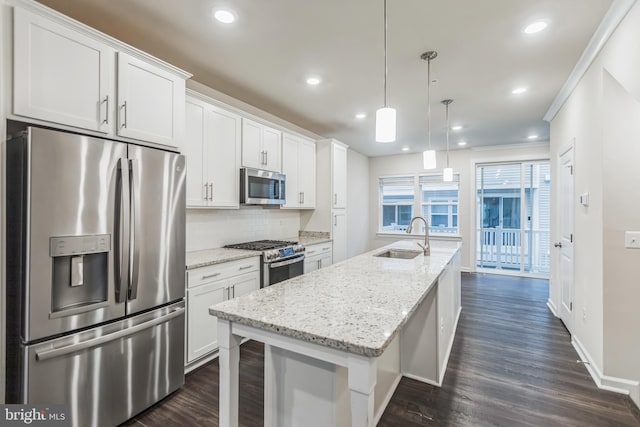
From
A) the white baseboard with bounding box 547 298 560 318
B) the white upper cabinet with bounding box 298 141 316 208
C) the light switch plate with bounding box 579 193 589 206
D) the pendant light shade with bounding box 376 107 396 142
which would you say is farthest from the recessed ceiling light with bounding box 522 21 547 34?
the white baseboard with bounding box 547 298 560 318

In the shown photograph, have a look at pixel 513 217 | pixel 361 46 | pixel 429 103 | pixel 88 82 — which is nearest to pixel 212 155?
pixel 88 82

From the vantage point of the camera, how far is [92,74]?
5.93 ft

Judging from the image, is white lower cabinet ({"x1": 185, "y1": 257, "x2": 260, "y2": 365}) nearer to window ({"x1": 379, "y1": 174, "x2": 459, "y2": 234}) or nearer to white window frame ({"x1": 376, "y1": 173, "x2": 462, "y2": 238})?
white window frame ({"x1": 376, "y1": 173, "x2": 462, "y2": 238})

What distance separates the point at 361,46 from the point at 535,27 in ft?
4.10

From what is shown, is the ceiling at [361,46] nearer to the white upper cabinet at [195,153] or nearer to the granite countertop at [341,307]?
the white upper cabinet at [195,153]

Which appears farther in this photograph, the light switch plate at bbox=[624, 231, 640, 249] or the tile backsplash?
the tile backsplash

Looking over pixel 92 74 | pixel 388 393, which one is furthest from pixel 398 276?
pixel 92 74

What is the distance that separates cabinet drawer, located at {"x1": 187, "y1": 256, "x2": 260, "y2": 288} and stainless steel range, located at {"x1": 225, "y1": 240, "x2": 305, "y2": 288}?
0.11 metres

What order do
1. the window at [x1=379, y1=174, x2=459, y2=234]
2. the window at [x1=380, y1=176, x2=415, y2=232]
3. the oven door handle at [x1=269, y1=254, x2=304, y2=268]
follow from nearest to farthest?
the oven door handle at [x1=269, y1=254, x2=304, y2=268]
the window at [x1=379, y1=174, x2=459, y2=234]
the window at [x1=380, y1=176, x2=415, y2=232]

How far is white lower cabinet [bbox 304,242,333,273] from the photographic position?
4016 mm

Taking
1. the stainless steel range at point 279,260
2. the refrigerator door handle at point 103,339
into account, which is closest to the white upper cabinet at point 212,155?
the stainless steel range at point 279,260

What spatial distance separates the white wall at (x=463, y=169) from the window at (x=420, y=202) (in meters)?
0.15

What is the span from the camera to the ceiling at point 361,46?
1.95 m

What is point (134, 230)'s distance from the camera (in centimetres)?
189
